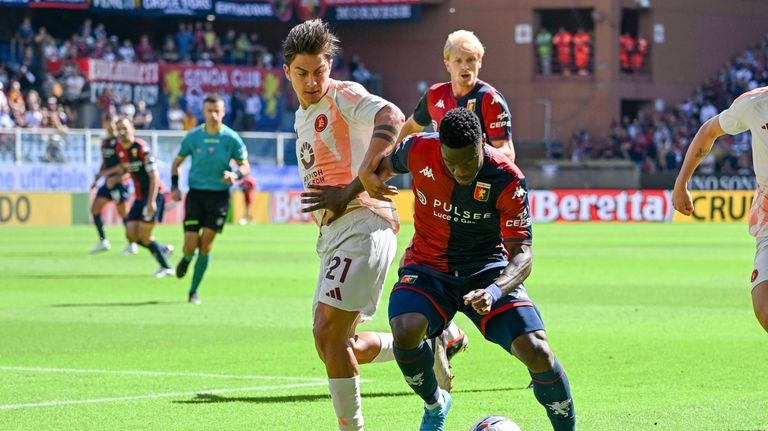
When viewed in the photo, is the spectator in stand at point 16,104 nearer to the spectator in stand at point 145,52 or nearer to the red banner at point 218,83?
the red banner at point 218,83

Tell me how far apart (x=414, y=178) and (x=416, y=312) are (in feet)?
2.30

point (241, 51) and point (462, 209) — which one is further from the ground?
point (241, 51)

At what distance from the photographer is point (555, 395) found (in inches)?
271

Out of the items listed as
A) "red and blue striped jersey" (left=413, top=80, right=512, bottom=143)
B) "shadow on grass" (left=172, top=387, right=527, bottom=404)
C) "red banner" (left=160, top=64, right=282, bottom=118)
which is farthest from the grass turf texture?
"red banner" (left=160, top=64, right=282, bottom=118)

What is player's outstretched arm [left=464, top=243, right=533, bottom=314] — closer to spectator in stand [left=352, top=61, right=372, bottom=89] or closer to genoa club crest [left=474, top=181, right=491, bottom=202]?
genoa club crest [left=474, top=181, right=491, bottom=202]

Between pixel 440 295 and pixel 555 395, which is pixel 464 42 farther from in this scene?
pixel 555 395

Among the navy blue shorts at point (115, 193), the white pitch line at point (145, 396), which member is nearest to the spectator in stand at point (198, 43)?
the navy blue shorts at point (115, 193)

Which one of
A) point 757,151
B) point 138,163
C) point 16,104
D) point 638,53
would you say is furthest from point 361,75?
point 757,151

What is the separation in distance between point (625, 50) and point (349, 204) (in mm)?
53581

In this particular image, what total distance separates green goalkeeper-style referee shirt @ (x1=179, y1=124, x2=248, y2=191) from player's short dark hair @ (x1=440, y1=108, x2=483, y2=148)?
34.4 feet

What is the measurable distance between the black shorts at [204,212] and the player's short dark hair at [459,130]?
33.5ft

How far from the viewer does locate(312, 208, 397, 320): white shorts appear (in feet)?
24.5

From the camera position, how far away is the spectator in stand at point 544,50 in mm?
58562

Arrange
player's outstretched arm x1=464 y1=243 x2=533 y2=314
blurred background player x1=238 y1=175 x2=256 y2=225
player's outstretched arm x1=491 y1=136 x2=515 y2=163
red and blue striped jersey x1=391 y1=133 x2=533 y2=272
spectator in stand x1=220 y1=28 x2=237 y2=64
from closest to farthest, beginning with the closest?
player's outstretched arm x1=464 y1=243 x2=533 y2=314 < red and blue striped jersey x1=391 y1=133 x2=533 y2=272 < player's outstretched arm x1=491 y1=136 x2=515 y2=163 < blurred background player x1=238 y1=175 x2=256 y2=225 < spectator in stand x1=220 y1=28 x2=237 y2=64
